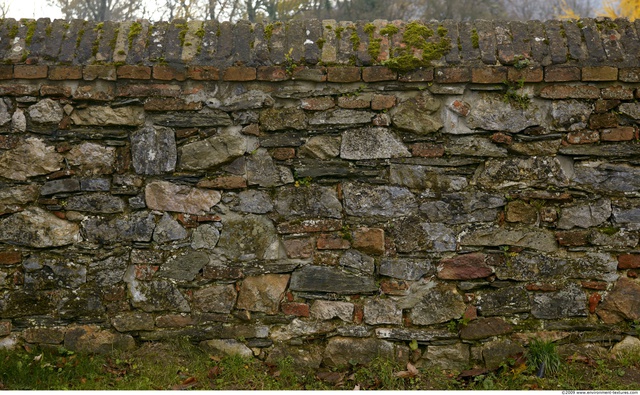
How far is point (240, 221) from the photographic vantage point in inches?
150

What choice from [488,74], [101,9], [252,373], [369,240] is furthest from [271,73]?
[101,9]

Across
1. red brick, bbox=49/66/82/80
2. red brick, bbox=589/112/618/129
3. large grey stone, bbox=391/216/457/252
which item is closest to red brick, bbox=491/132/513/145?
red brick, bbox=589/112/618/129

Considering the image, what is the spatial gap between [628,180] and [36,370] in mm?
3879

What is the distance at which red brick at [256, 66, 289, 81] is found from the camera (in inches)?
147

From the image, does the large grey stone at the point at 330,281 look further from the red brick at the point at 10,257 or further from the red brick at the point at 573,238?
the red brick at the point at 10,257

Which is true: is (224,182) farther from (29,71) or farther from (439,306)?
(439,306)

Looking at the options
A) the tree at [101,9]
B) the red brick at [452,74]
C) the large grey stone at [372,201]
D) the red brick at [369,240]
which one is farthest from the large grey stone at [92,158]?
the tree at [101,9]

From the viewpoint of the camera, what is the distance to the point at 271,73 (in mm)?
3732

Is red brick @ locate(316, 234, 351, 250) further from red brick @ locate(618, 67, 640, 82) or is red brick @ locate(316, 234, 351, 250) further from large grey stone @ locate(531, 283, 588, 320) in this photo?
red brick @ locate(618, 67, 640, 82)

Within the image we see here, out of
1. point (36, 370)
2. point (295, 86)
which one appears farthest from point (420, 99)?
point (36, 370)

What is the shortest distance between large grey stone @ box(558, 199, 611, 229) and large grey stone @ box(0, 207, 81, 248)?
3.15 m

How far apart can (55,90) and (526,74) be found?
9.77 ft

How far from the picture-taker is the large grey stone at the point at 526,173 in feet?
12.3

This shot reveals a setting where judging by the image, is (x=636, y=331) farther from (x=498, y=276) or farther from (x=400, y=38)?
(x=400, y=38)
